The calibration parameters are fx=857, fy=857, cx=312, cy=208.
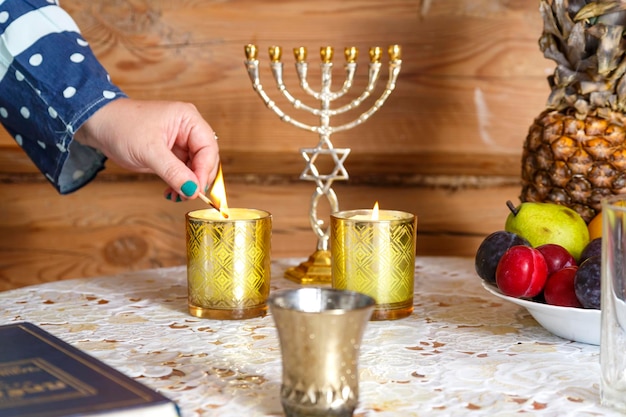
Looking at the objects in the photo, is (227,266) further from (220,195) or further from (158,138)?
(158,138)

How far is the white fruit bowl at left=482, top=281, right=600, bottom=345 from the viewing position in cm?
84

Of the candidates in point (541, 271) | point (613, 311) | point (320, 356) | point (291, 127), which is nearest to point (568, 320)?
point (541, 271)

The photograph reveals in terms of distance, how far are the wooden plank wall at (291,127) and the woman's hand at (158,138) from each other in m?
0.51

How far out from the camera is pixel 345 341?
0.62 metres

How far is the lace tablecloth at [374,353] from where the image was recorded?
702 millimetres

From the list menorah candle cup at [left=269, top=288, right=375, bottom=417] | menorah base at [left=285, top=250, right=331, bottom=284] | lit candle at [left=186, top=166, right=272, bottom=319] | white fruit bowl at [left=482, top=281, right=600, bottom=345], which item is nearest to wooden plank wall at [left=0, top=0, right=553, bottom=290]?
menorah base at [left=285, top=250, right=331, bottom=284]

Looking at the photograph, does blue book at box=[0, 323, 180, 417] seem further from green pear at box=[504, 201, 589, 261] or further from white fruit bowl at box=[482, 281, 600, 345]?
A: green pear at box=[504, 201, 589, 261]

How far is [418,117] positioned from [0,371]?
117 cm

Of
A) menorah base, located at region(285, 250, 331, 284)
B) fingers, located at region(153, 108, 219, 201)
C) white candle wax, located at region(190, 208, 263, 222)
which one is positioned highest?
fingers, located at region(153, 108, 219, 201)

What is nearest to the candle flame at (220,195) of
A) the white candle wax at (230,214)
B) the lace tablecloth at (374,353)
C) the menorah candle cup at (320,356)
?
the white candle wax at (230,214)

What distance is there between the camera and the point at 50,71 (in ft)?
3.96

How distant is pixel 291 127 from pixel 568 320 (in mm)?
947

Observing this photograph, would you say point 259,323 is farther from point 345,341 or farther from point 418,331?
point 345,341

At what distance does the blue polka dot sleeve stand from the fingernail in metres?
0.19
